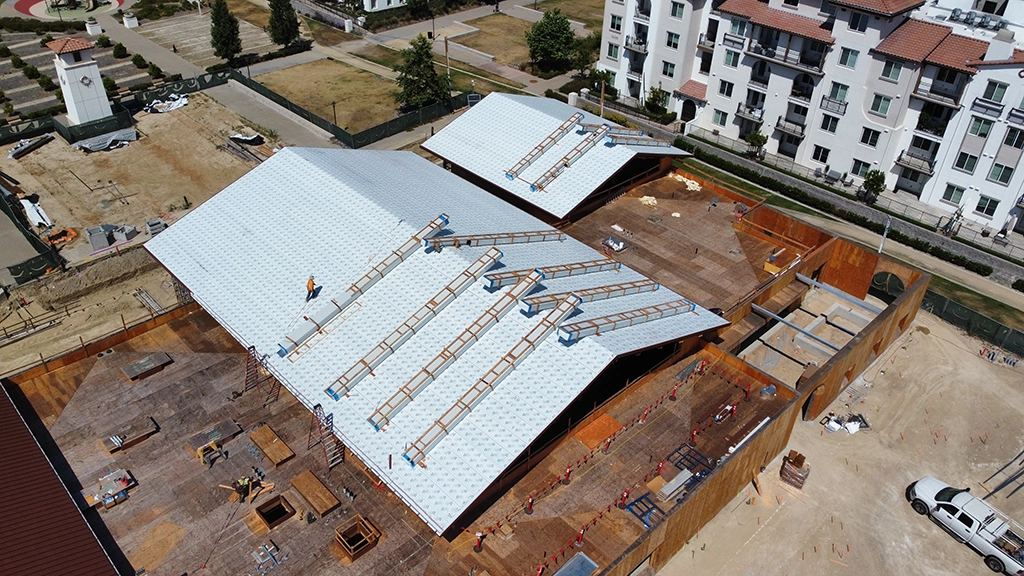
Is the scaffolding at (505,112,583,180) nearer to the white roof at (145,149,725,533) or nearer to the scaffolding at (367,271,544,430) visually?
the white roof at (145,149,725,533)

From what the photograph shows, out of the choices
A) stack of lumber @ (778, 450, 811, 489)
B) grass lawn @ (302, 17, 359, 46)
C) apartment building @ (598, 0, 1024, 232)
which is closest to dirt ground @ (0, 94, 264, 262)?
grass lawn @ (302, 17, 359, 46)

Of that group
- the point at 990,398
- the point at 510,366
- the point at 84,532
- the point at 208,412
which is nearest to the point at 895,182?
the point at 990,398

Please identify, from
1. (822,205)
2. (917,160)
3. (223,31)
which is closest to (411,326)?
(822,205)

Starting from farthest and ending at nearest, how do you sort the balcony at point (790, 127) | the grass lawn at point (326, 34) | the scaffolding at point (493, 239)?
the grass lawn at point (326, 34) → the balcony at point (790, 127) → the scaffolding at point (493, 239)

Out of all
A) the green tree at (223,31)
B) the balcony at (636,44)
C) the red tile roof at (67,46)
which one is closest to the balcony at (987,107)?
the balcony at (636,44)

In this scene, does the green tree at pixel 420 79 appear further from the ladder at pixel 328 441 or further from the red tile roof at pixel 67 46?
the ladder at pixel 328 441

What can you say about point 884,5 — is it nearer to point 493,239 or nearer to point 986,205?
point 986,205
